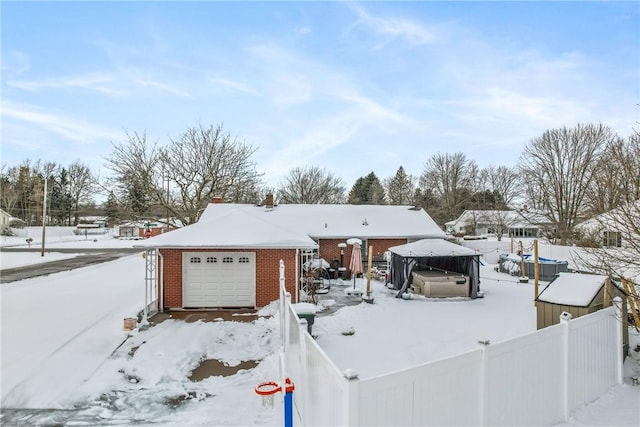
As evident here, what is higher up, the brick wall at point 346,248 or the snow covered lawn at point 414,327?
the brick wall at point 346,248

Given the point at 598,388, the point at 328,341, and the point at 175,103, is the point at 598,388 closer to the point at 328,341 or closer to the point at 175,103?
the point at 328,341

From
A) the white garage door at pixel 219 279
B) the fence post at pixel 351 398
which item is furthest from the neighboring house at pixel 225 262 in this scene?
the fence post at pixel 351 398

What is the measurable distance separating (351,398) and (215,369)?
5.77 m

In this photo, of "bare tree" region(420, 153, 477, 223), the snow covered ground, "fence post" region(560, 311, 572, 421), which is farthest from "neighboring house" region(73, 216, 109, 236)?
"fence post" region(560, 311, 572, 421)

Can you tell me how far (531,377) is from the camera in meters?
4.61

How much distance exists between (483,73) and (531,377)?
11.9 m

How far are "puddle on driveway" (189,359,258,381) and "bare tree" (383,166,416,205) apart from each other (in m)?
49.1

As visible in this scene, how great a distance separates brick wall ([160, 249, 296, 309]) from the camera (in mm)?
12828

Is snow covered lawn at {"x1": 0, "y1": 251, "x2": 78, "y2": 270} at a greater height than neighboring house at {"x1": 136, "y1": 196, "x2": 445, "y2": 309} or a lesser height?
lesser

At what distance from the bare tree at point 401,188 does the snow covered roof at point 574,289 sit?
47.2 metres

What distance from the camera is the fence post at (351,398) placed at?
2.78m

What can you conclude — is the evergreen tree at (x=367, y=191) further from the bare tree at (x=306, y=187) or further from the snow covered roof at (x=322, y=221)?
the snow covered roof at (x=322, y=221)

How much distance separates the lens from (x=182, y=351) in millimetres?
8398

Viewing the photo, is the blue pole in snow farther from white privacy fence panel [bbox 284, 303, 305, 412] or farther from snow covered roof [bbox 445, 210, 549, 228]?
snow covered roof [bbox 445, 210, 549, 228]
